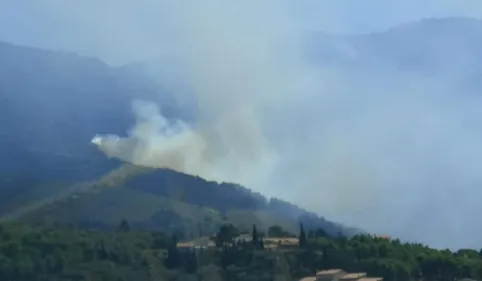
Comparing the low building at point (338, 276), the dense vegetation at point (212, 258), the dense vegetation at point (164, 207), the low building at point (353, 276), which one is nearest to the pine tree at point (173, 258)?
the dense vegetation at point (212, 258)

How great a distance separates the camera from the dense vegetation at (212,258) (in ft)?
26.5

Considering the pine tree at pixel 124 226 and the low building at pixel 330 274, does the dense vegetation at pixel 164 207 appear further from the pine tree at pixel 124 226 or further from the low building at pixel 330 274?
the low building at pixel 330 274

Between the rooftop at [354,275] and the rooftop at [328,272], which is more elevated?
the rooftop at [328,272]

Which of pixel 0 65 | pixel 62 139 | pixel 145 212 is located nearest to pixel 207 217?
pixel 145 212

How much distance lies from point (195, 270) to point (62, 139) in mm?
3301

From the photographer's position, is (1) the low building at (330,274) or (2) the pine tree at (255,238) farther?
(2) the pine tree at (255,238)

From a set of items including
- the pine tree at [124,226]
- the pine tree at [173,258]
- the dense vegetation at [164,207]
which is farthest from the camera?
the dense vegetation at [164,207]

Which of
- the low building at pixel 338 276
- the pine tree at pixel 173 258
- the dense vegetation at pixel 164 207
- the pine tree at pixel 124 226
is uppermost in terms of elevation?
the dense vegetation at pixel 164 207

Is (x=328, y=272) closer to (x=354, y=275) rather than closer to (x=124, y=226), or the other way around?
(x=354, y=275)

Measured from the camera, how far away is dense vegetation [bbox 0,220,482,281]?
8086 millimetres

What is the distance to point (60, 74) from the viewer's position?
1105cm

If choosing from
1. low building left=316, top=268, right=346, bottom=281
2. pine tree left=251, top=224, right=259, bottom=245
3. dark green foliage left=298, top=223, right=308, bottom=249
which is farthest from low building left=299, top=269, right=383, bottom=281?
pine tree left=251, top=224, right=259, bottom=245

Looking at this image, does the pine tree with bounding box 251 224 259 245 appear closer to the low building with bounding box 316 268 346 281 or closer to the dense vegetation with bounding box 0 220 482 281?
the dense vegetation with bounding box 0 220 482 281

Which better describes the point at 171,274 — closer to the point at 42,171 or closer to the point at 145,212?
the point at 145,212
